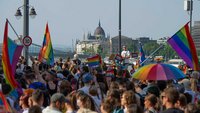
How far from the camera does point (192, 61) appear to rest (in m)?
13.4

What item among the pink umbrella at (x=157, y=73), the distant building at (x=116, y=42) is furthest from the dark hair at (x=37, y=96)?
the distant building at (x=116, y=42)

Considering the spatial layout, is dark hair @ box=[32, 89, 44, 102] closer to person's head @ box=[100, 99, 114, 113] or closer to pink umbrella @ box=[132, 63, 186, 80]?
person's head @ box=[100, 99, 114, 113]

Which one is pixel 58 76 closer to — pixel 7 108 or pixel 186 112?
pixel 7 108

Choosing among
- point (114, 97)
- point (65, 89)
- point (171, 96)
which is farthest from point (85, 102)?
point (65, 89)

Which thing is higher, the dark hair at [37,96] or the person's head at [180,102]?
the dark hair at [37,96]

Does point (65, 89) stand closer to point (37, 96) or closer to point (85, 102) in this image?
point (37, 96)

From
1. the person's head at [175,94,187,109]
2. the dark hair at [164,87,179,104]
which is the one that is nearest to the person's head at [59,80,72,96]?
the person's head at [175,94,187,109]

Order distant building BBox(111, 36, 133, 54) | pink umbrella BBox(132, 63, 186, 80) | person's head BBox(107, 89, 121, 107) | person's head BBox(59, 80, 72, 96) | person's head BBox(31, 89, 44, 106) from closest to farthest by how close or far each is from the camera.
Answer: person's head BBox(31, 89, 44, 106)
person's head BBox(107, 89, 121, 107)
person's head BBox(59, 80, 72, 96)
pink umbrella BBox(132, 63, 186, 80)
distant building BBox(111, 36, 133, 54)

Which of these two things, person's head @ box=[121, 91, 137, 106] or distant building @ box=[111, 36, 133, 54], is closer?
person's head @ box=[121, 91, 137, 106]

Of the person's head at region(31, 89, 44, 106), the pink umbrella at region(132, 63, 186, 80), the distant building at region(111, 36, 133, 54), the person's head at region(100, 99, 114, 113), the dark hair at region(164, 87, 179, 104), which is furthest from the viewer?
the distant building at region(111, 36, 133, 54)

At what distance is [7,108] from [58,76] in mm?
5420

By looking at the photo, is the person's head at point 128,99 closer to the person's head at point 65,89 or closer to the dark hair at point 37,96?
the dark hair at point 37,96

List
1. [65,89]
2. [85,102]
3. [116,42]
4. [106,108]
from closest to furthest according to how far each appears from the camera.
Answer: [106,108] → [85,102] → [65,89] → [116,42]

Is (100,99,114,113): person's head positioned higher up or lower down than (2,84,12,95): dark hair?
lower down
